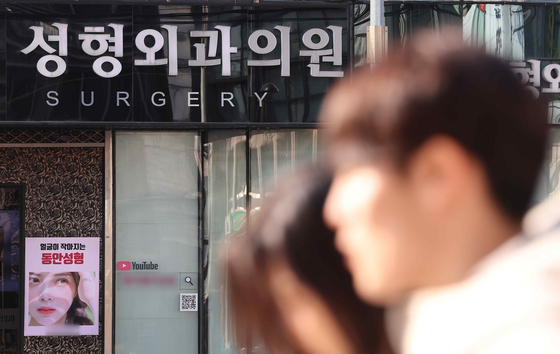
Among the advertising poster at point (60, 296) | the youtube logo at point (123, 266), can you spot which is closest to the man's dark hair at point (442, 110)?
the youtube logo at point (123, 266)

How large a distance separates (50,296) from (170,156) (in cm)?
251

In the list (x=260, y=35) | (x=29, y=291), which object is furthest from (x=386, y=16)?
(x=29, y=291)

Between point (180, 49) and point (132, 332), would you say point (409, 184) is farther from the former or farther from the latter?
point (132, 332)

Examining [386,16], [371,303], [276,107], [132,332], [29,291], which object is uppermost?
[386,16]

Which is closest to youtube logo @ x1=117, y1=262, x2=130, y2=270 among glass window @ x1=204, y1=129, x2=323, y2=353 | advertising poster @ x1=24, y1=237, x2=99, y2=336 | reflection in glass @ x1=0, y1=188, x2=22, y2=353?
advertising poster @ x1=24, y1=237, x2=99, y2=336

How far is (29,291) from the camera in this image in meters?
7.57

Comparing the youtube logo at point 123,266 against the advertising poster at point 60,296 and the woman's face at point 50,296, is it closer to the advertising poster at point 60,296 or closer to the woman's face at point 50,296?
the advertising poster at point 60,296

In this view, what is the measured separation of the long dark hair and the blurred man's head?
7.59 m

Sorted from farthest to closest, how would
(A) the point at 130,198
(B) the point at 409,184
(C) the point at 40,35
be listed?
(A) the point at 130,198, (C) the point at 40,35, (B) the point at 409,184

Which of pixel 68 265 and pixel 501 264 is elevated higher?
pixel 501 264

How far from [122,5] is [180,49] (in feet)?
3.05

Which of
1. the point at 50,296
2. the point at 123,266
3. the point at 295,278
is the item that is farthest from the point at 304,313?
the point at 50,296

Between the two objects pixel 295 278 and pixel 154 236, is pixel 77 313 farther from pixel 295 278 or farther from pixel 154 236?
pixel 295 278

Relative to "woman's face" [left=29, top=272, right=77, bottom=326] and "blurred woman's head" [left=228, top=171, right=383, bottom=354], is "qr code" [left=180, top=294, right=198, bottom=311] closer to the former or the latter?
"woman's face" [left=29, top=272, right=77, bottom=326]
